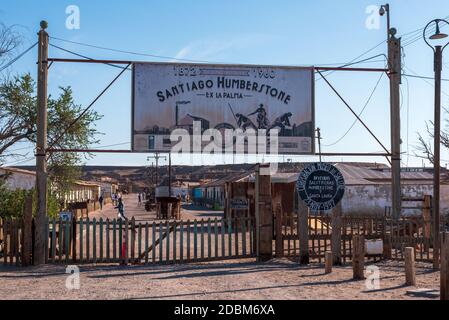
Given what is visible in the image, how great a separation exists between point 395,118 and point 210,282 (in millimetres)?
7598

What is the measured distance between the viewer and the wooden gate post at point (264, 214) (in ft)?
45.8

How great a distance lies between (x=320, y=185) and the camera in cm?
1283

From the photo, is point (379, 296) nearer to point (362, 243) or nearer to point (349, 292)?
point (349, 292)

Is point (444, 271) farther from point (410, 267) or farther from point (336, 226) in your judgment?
point (336, 226)

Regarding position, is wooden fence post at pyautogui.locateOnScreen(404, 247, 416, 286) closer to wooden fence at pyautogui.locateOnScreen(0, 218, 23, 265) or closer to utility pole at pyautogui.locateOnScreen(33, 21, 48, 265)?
utility pole at pyautogui.locateOnScreen(33, 21, 48, 265)

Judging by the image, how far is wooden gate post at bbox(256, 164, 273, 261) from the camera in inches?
550

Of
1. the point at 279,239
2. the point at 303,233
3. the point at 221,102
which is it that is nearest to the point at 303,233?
the point at 303,233

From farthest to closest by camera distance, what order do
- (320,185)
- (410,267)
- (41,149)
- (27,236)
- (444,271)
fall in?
(41,149)
(27,236)
(320,185)
(410,267)
(444,271)

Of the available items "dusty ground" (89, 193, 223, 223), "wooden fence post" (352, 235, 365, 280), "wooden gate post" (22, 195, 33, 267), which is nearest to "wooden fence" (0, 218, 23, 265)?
"wooden gate post" (22, 195, 33, 267)

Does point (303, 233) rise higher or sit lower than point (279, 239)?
higher

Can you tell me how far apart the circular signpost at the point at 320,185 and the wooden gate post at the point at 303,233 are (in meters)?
0.42

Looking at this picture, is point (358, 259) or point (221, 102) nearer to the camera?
point (358, 259)

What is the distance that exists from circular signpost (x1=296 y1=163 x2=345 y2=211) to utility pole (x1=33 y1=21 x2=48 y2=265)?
21.0ft
